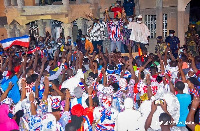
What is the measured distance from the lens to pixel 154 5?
15.1 meters

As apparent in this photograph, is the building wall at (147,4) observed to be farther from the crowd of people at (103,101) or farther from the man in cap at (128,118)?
the man in cap at (128,118)

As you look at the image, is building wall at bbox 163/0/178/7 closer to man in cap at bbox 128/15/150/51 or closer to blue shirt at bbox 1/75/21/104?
man in cap at bbox 128/15/150/51

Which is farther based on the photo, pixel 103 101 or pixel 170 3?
pixel 170 3

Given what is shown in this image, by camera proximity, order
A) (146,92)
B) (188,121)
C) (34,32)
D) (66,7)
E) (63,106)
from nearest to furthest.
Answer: (188,121) < (63,106) < (146,92) < (66,7) < (34,32)

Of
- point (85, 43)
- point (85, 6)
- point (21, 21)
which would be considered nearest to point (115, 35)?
point (85, 43)

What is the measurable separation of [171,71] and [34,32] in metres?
12.5

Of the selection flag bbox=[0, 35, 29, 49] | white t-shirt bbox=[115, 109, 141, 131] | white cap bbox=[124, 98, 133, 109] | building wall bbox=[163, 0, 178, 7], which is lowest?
white t-shirt bbox=[115, 109, 141, 131]

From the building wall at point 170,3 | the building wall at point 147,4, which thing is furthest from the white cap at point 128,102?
the building wall at point 147,4

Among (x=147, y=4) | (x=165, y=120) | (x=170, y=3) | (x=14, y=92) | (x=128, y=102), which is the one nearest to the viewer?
(x=165, y=120)

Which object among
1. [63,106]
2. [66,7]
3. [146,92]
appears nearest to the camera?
[63,106]

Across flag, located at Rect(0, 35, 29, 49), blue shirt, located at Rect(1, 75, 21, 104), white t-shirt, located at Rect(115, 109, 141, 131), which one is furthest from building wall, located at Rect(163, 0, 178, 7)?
white t-shirt, located at Rect(115, 109, 141, 131)

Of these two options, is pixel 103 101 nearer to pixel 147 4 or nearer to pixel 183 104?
pixel 183 104

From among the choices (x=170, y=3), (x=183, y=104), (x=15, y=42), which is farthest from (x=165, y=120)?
(x=170, y=3)

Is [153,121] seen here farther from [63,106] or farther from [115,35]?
[115,35]
